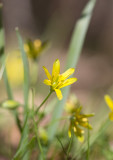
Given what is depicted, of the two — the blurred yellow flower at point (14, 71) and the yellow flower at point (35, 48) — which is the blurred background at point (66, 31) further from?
the yellow flower at point (35, 48)

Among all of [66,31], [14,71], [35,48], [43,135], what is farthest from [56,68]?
[66,31]

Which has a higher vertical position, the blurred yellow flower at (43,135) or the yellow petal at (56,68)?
the yellow petal at (56,68)

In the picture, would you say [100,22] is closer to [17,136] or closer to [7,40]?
[7,40]

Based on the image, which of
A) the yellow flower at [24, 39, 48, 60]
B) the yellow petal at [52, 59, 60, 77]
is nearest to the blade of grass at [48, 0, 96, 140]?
the yellow flower at [24, 39, 48, 60]

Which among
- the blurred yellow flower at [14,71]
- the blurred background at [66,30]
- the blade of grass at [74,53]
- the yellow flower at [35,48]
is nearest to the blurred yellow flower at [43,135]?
the blade of grass at [74,53]

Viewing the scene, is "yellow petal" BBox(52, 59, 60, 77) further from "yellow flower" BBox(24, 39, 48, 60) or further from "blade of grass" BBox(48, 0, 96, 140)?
"yellow flower" BBox(24, 39, 48, 60)

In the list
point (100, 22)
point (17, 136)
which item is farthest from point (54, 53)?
point (17, 136)

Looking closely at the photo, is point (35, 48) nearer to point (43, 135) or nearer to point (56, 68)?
point (43, 135)

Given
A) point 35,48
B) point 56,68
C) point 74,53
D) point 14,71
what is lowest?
point 56,68

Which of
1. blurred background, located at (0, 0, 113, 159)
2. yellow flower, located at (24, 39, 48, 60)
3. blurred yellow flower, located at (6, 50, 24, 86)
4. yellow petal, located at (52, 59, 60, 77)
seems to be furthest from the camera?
blurred background, located at (0, 0, 113, 159)
